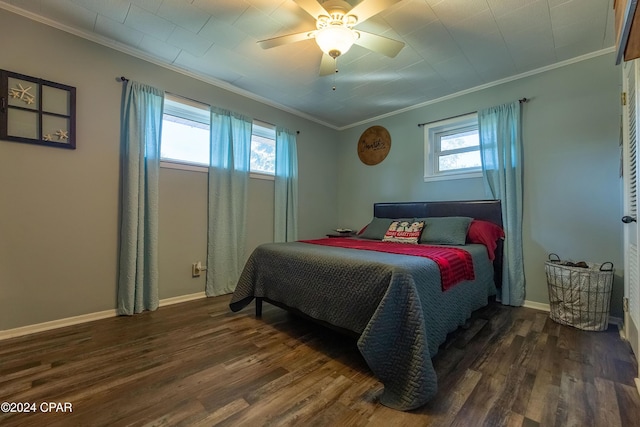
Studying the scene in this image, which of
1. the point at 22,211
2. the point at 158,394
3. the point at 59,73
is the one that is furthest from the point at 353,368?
the point at 59,73

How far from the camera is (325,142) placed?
Answer: 181 inches

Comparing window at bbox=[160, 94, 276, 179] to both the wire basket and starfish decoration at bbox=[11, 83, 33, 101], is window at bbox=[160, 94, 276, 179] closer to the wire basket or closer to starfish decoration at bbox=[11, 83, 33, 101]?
starfish decoration at bbox=[11, 83, 33, 101]

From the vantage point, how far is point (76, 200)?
2.35 meters

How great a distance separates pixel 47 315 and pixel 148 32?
2483 millimetres

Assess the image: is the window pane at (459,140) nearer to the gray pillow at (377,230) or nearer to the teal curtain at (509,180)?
the teal curtain at (509,180)

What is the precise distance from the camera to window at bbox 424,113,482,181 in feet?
11.0

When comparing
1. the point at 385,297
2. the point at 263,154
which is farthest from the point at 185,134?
the point at 385,297

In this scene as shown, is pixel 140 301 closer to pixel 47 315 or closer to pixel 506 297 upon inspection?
pixel 47 315

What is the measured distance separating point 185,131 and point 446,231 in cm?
306

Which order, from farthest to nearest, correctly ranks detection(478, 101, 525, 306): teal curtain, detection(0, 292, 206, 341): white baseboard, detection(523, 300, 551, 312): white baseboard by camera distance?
detection(478, 101, 525, 306): teal curtain → detection(523, 300, 551, 312): white baseboard → detection(0, 292, 206, 341): white baseboard

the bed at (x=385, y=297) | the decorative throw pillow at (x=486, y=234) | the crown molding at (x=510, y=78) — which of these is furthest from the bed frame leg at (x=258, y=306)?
the crown molding at (x=510, y=78)

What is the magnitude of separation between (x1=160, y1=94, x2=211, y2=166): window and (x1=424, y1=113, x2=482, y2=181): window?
284 cm

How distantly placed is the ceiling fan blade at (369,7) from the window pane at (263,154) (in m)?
2.22

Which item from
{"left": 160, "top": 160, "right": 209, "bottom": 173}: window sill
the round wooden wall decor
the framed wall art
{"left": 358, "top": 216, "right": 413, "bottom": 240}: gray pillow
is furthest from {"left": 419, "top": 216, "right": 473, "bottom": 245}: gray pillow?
the framed wall art
